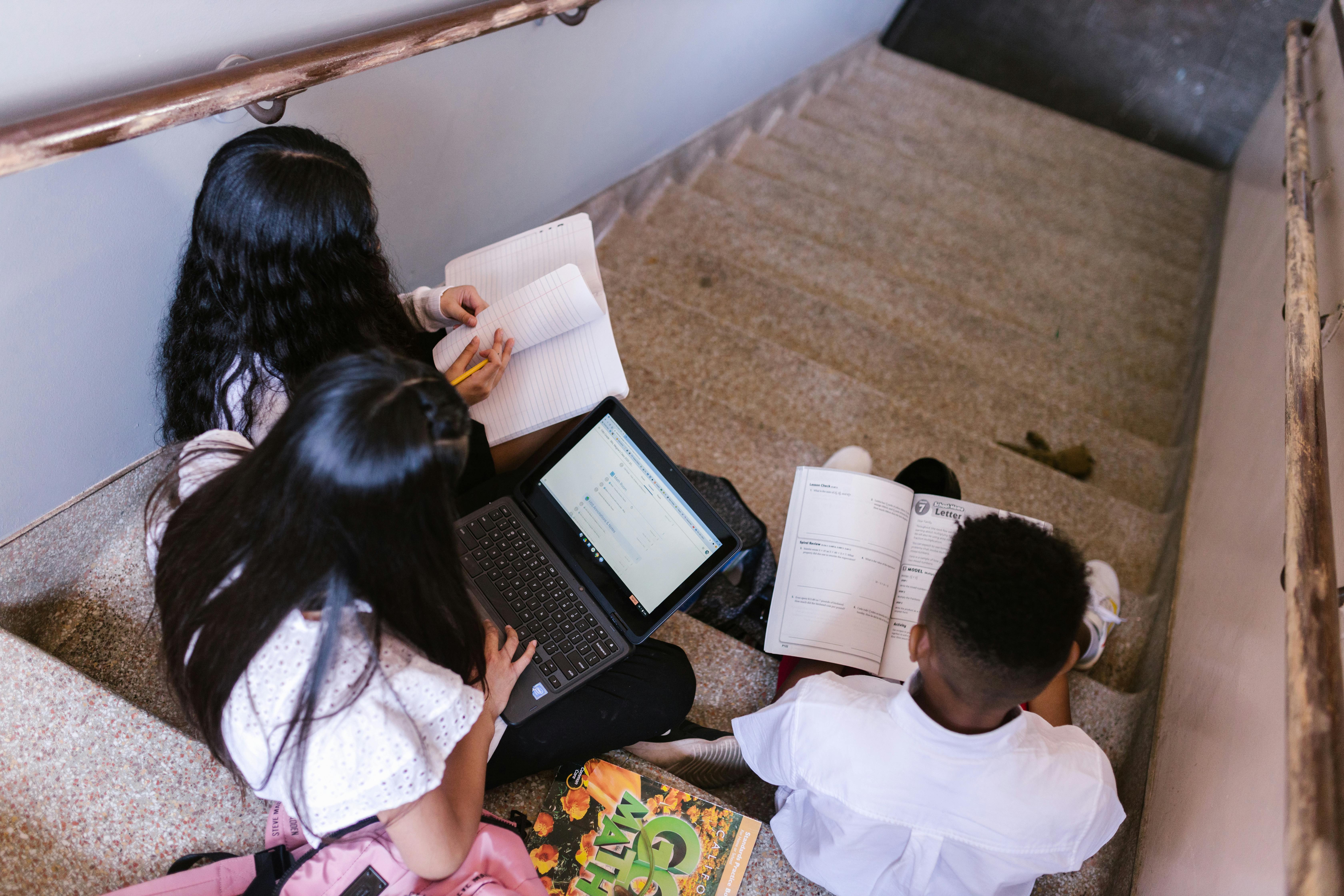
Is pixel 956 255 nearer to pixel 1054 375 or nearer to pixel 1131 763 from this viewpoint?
pixel 1054 375

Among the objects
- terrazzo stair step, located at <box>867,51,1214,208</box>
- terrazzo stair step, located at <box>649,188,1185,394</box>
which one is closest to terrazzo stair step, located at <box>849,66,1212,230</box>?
terrazzo stair step, located at <box>867,51,1214,208</box>

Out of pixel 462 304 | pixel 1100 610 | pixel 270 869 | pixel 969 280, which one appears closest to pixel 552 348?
pixel 462 304

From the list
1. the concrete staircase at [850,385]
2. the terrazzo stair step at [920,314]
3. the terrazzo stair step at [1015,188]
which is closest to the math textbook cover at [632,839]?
the concrete staircase at [850,385]

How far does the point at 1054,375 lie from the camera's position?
7.50 ft

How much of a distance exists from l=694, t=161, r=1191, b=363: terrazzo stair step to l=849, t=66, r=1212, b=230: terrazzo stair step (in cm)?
66

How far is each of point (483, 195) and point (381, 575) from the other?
1234 mm

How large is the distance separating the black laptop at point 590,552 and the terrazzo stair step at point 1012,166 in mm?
2392

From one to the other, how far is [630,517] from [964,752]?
51cm

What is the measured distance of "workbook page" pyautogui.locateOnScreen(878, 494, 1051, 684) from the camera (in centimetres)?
129

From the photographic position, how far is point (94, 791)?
100 cm

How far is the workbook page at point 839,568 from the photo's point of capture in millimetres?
1269

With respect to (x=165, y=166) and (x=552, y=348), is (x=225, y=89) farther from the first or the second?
(x=552, y=348)

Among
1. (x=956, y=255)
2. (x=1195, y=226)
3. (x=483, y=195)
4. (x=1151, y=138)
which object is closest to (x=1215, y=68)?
(x=1151, y=138)

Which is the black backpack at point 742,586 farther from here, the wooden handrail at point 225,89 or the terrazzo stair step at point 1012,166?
the terrazzo stair step at point 1012,166
